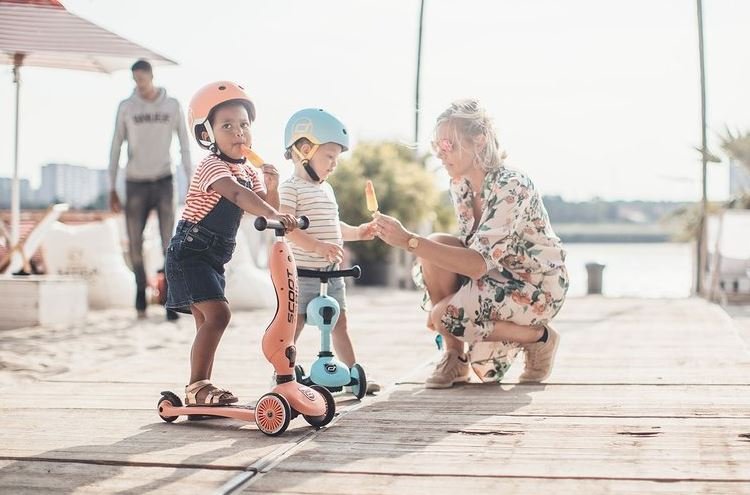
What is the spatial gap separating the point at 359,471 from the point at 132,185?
178 inches

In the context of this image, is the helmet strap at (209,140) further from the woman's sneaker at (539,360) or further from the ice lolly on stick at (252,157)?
the woman's sneaker at (539,360)

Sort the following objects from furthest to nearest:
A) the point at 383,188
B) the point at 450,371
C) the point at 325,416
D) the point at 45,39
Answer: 1. the point at 383,188
2. the point at 45,39
3. the point at 450,371
4. the point at 325,416

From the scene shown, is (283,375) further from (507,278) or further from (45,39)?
(45,39)

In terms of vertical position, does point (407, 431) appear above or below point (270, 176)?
below

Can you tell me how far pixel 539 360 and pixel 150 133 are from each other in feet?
11.8

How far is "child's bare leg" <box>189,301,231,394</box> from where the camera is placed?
3.02m

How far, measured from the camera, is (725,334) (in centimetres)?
523

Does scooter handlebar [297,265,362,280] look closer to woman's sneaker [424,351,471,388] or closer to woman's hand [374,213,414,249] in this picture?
woman's hand [374,213,414,249]

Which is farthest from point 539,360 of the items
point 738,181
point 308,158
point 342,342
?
point 738,181

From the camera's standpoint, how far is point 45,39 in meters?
5.46

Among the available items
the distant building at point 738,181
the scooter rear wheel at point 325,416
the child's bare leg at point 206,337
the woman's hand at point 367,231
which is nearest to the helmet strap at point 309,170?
the woman's hand at point 367,231

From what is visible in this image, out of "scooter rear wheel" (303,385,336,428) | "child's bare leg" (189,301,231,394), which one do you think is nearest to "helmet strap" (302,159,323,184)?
"child's bare leg" (189,301,231,394)

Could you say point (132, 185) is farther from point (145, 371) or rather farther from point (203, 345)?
point (203, 345)

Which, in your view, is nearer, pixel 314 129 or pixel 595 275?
pixel 314 129
